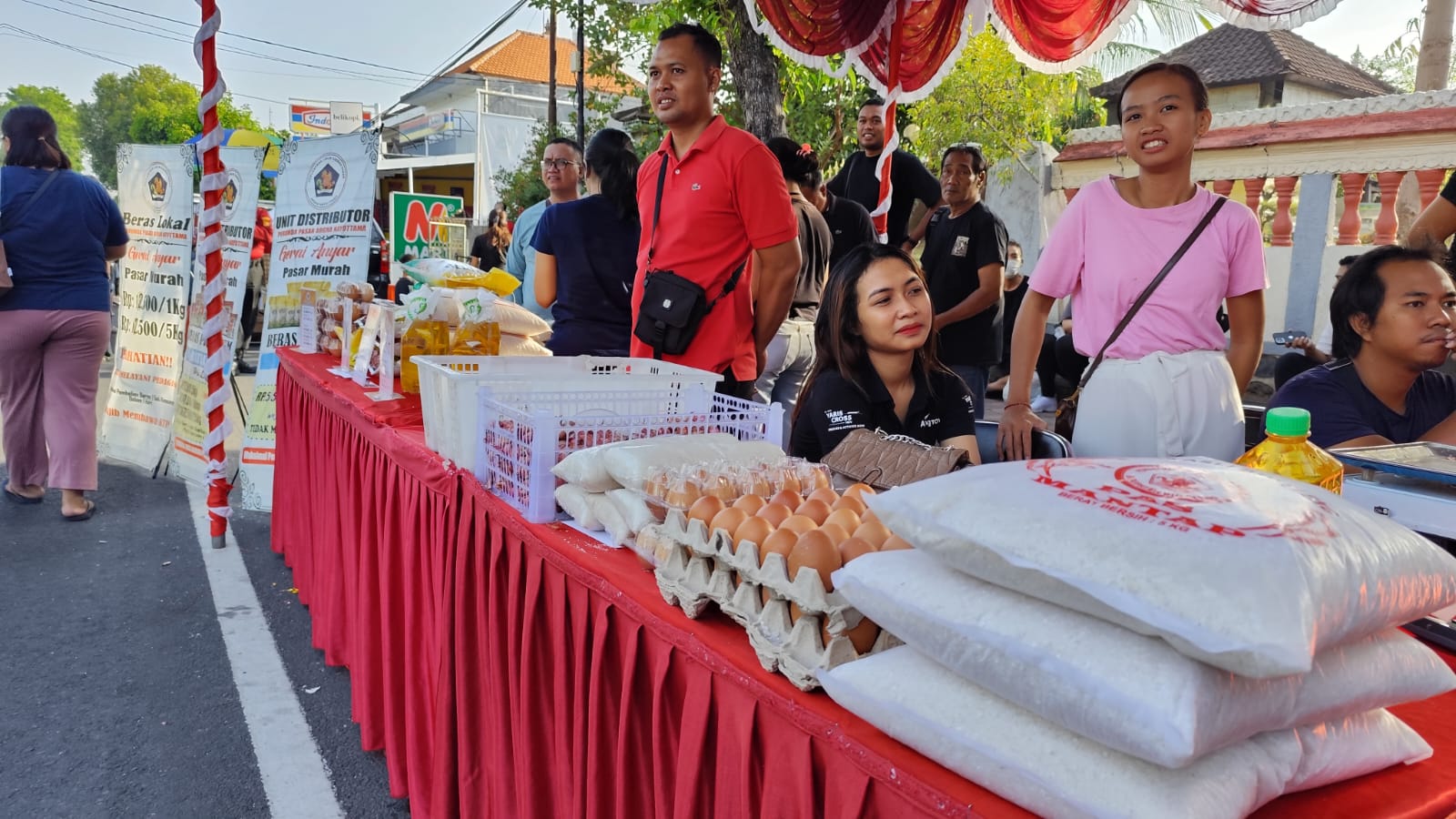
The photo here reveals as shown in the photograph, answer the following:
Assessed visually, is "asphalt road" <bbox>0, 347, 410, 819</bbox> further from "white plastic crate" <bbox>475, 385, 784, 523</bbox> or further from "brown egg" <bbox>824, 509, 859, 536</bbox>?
"brown egg" <bbox>824, 509, 859, 536</bbox>

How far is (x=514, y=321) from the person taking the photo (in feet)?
9.70

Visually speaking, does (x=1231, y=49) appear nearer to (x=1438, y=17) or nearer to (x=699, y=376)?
(x=1438, y=17)

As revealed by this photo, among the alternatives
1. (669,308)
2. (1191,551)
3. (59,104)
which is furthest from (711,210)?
(59,104)

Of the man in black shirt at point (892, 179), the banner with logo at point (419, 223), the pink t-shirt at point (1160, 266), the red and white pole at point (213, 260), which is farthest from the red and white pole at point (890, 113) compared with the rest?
the banner with logo at point (419, 223)

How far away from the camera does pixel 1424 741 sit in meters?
0.89

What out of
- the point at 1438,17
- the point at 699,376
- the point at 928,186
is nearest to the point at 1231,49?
the point at 1438,17

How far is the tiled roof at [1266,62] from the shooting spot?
83.0 feet

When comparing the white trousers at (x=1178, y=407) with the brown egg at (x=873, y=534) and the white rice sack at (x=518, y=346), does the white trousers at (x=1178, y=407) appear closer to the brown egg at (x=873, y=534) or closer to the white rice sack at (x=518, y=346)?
the brown egg at (x=873, y=534)

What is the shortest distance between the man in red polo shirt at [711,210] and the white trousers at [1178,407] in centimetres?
116

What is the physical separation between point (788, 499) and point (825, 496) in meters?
0.05

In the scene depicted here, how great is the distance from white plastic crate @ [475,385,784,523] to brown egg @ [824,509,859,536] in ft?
2.11

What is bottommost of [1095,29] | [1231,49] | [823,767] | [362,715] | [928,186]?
[362,715]

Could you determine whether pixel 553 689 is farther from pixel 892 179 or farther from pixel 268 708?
pixel 892 179

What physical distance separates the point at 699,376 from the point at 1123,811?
1.46m
